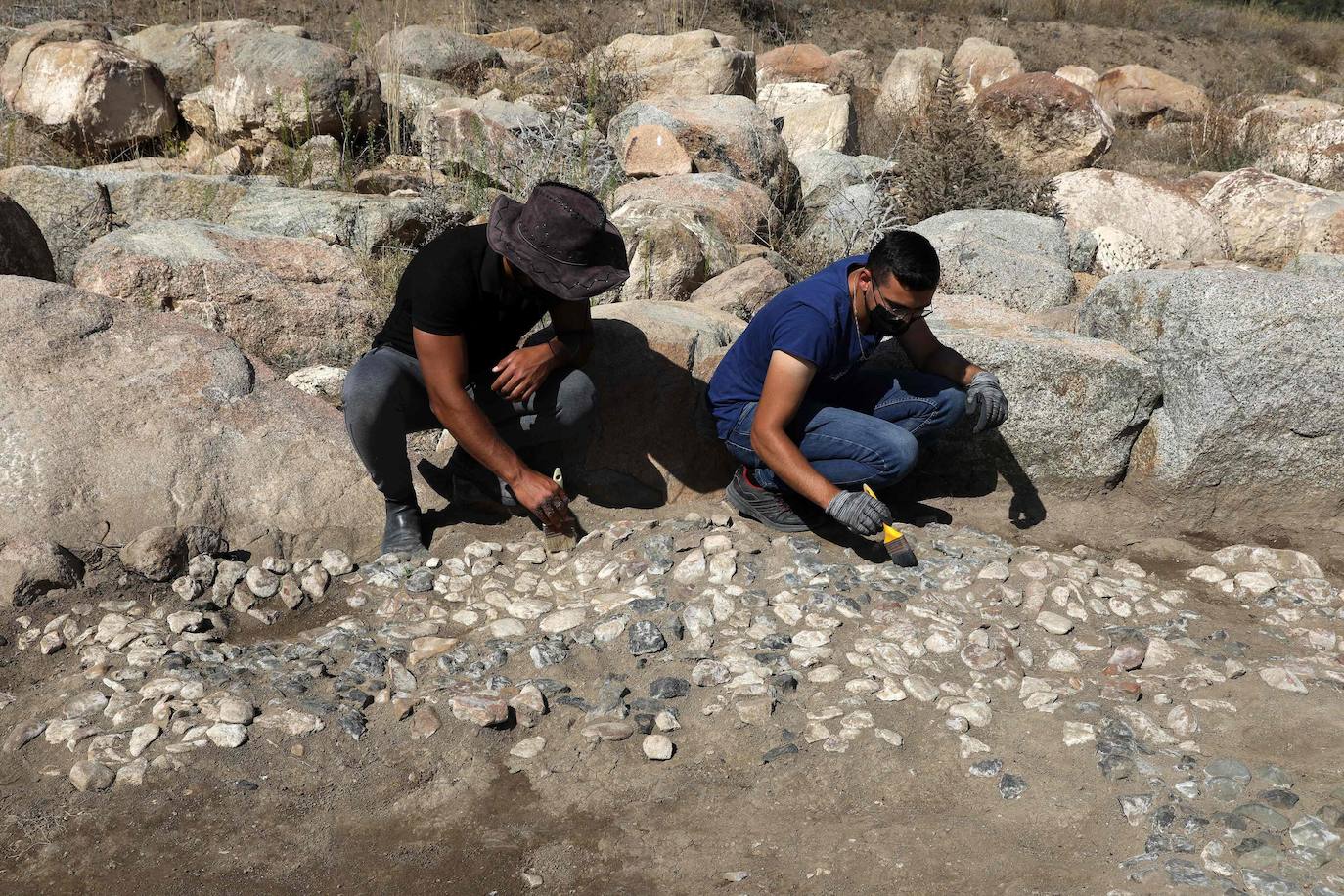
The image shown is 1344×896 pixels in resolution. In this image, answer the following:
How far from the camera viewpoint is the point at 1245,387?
3984 millimetres

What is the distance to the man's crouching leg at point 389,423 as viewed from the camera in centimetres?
348

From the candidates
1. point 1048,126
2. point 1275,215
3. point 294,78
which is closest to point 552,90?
point 294,78

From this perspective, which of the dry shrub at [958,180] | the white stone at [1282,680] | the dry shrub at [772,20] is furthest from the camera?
the dry shrub at [772,20]

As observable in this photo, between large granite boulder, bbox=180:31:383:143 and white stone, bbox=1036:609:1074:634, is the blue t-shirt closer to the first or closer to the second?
white stone, bbox=1036:609:1074:634

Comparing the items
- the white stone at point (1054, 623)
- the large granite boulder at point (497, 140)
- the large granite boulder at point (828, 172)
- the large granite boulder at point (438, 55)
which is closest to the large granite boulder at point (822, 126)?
the large granite boulder at point (828, 172)

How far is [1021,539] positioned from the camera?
3963 mm

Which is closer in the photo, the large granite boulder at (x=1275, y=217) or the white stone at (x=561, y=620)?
the white stone at (x=561, y=620)

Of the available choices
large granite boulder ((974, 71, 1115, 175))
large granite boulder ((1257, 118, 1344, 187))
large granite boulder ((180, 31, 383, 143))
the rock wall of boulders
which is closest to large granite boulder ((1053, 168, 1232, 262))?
the rock wall of boulders

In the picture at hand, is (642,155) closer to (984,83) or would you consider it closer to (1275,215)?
(1275,215)

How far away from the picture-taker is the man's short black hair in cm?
334

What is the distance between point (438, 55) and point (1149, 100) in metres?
7.95

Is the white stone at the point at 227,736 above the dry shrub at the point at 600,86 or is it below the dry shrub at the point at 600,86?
below

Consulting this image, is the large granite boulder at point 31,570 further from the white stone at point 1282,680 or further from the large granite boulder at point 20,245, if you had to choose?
the white stone at point 1282,680

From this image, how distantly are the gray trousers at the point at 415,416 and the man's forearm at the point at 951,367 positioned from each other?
4.07 ft
